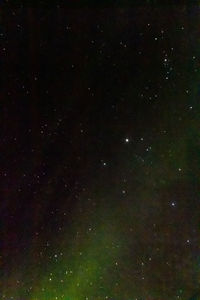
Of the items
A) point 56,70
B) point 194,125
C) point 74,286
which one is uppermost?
point 56,70

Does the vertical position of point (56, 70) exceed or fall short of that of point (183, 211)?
it exceeds it

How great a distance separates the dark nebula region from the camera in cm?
75

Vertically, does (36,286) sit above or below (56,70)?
below

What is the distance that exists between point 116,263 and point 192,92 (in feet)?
1.04

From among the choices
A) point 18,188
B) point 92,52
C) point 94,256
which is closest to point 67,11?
point 92,52

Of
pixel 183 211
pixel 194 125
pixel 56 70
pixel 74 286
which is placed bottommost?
pixel 74 286

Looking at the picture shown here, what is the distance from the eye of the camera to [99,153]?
777mm

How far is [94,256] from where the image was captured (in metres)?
0.77

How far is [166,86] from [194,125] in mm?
81

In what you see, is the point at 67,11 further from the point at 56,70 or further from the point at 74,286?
the point at 74,286

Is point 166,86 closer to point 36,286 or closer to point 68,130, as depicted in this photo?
point 68,130

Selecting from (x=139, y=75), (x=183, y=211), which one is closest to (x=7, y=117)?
(x=139, y=75)

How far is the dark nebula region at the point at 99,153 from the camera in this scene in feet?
2.47

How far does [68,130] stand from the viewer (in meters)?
0.77
